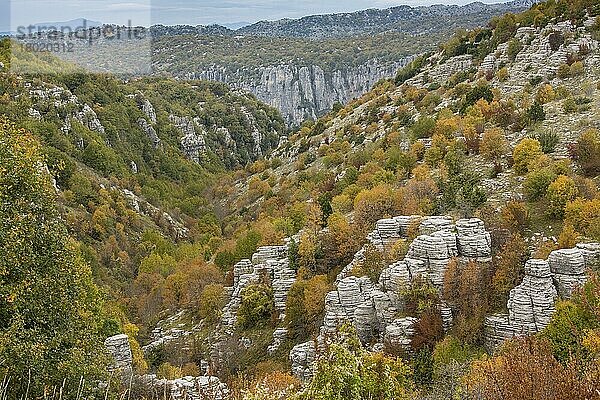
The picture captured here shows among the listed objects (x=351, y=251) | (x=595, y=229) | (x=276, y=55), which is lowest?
(x=351, y=251)

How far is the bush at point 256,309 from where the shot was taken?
23.3 m

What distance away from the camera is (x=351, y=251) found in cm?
2328

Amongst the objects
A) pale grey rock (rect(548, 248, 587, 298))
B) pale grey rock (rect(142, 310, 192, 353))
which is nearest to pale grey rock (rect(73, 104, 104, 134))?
pale grey rock (rect(142, 310, 192, 353))

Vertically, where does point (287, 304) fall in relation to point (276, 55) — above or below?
below

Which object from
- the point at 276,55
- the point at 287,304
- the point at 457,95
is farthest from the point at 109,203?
the point at 276,55

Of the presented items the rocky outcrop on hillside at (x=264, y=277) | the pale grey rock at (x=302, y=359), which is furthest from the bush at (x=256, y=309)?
the pale grey rock at (x=302, y=359)

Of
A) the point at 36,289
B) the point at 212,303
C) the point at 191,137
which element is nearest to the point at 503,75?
the point at 212,303

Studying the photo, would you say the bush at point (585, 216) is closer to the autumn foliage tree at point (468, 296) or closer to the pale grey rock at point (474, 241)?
the pale grey rock at point (474, 241)

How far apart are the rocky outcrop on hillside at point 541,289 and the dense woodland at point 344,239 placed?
765 millimetres

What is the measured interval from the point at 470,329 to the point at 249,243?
19.1m

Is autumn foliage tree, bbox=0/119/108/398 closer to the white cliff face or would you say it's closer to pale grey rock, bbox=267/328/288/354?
pale grey rock, bbox=267/328/288/354

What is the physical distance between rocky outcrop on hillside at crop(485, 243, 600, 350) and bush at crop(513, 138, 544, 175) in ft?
25.3

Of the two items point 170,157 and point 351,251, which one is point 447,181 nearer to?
point 351,251

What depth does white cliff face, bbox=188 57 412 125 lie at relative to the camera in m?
177
